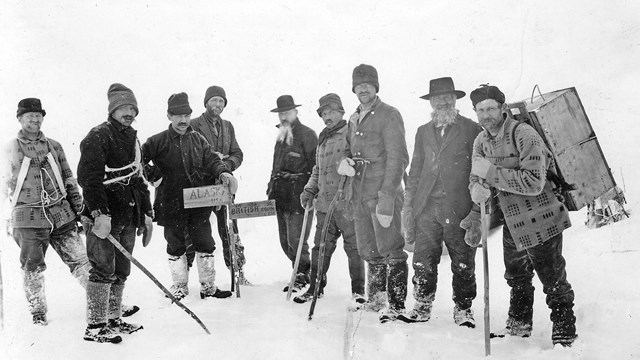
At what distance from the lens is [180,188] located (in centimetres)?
587

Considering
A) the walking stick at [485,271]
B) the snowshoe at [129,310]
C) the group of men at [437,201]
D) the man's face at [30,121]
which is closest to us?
the walking stick at [485,271]

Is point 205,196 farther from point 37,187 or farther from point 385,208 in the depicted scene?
point 385,208

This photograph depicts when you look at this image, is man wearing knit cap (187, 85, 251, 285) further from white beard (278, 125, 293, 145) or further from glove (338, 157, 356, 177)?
glove (338, 157, 356, 177)

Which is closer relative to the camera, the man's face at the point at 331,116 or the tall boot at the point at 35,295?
the tall boot at the point at 35,295

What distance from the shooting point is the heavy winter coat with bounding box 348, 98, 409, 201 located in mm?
4926

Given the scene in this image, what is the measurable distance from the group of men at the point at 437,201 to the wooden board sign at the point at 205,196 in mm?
991

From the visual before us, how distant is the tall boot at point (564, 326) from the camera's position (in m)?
3.87

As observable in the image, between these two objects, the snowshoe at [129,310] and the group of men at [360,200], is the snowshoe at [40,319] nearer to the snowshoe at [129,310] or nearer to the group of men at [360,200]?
the group of men at [360,200]

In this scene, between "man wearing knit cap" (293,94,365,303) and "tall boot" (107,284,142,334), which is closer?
"tall boot" (107,284,142,334)

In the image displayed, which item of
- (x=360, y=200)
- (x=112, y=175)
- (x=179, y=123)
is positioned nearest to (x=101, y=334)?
(x=112, y=175)

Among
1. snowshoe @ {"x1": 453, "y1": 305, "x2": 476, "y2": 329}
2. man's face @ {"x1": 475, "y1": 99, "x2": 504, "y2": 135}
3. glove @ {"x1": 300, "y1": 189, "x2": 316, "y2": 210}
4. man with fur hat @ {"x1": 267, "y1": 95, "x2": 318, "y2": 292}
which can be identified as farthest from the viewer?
man with fur hat @ {"x1": 267, "y1": 95, "x2": 318, "y2": 292}

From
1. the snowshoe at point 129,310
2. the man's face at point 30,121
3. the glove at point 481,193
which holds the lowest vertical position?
the snowshoe at point 129,310

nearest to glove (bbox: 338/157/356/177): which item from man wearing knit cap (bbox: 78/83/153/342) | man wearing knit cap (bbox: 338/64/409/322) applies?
man wearing knit cap (bbox: 338/64/409/322)

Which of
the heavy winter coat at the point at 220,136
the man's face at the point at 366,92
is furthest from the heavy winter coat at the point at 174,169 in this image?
the man's face at the point at 366,92
